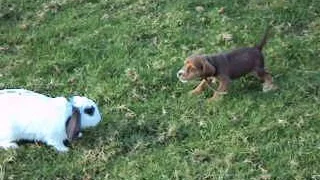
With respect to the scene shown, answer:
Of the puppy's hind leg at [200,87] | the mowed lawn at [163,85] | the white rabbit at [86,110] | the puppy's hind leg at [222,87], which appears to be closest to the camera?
the mowed lawn at [163,85]

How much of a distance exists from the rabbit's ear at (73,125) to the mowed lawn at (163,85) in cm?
11

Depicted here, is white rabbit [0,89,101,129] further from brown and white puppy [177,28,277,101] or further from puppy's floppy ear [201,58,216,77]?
puppy's floppy ear [201,58,216,77]

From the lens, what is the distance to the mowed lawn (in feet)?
17.4

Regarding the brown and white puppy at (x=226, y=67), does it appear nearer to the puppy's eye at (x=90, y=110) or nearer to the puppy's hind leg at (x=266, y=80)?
the puppy's hind leg at (x=266, y=80)

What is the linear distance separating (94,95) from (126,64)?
62cm

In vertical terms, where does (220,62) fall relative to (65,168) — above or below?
above

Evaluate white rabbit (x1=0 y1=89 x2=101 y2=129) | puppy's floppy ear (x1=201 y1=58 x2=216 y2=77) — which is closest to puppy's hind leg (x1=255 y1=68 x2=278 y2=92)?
puppy's floppy ear (x1=201 y1=58 x2=216 y2=77)

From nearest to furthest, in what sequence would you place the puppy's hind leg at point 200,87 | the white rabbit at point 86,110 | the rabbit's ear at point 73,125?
the rabbit's ear at point 73,125
the white rabbit at point 86,110
the puppy's hind leg at point 200,87

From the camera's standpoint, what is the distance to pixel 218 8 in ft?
25.0

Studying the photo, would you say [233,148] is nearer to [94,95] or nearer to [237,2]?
[94,95]

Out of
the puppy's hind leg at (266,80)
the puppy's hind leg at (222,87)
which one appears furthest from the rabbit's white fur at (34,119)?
the puppy's hind leg at (266,80)

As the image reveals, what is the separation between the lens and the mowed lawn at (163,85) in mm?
5293

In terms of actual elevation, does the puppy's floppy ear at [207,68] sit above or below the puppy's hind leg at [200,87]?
above

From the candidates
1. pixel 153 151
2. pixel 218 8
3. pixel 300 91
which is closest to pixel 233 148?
pixel 153 151
